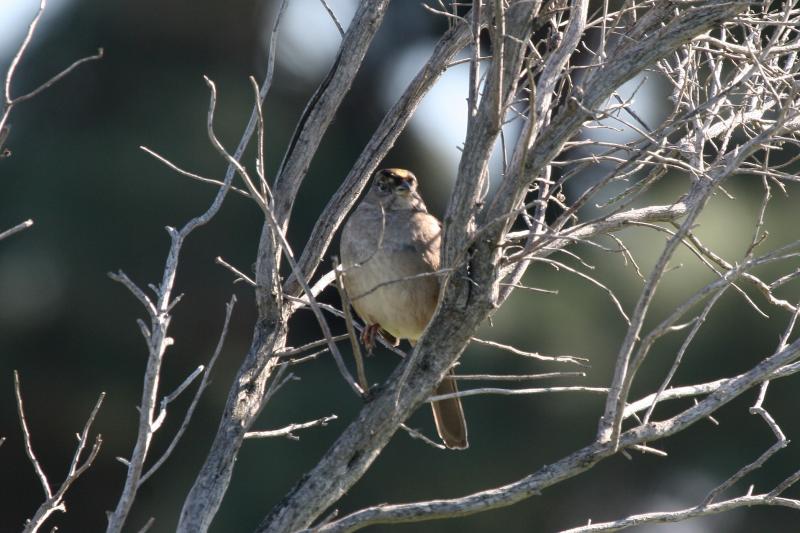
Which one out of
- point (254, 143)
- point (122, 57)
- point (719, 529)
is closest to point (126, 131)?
point (122, 57)

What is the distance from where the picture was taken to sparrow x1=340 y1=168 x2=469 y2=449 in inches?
196

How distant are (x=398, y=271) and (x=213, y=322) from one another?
295 inches

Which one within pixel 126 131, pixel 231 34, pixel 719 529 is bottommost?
pixel 719 529

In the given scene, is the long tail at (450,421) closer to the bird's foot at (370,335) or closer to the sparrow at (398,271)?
the sparrow at (398,271)

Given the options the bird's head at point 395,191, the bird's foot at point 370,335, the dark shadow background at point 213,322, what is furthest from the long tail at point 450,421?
the dark shadow background at point 213,322

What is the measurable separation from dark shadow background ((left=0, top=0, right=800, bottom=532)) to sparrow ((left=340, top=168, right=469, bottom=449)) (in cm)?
512

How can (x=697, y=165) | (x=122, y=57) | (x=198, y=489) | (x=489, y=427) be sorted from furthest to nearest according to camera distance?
(x=122, y=57) < (x=489, y=427) < (x=697, y=165) < (x=198, y=489)

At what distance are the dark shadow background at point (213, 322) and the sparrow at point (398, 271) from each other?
5.12 meters

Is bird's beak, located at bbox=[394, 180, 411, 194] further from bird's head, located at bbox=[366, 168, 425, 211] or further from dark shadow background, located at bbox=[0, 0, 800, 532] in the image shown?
dark shadow background, located at bbox=[0, 0, 800, 532]

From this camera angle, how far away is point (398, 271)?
16.4 feet

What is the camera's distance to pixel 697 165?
3.86 meters

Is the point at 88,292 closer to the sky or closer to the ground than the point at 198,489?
closer to the ground

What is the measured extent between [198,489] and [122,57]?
35.8 feet

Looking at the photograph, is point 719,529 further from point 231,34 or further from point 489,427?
point 231,34
